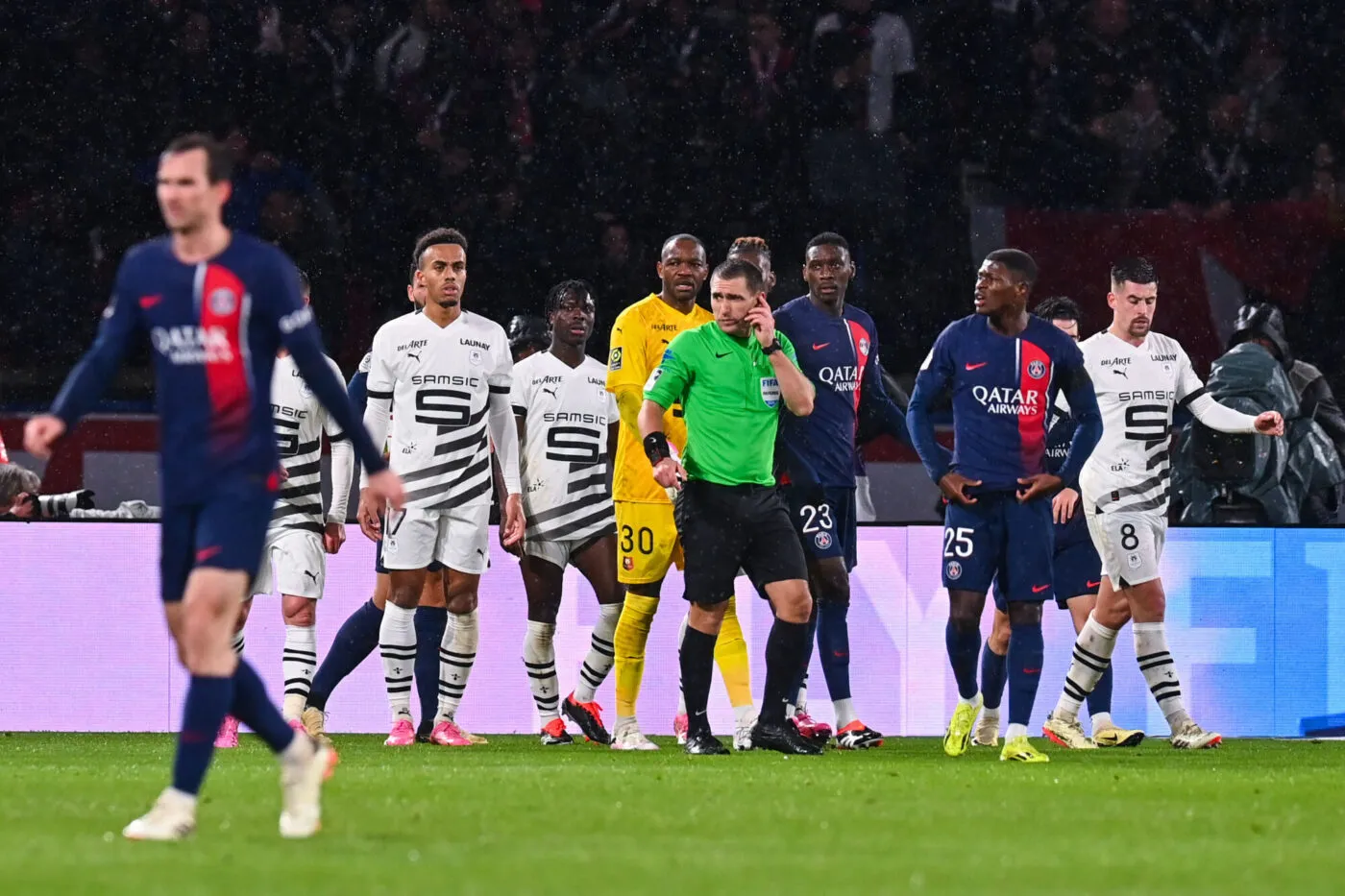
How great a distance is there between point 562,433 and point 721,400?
77.1 inches

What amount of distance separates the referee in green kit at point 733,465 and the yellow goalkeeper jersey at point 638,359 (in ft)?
2.04

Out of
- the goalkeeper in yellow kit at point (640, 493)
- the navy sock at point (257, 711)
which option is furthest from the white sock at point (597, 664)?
the navy sock at point (257, 711)

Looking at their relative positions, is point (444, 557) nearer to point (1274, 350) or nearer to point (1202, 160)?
point (1274, 350)

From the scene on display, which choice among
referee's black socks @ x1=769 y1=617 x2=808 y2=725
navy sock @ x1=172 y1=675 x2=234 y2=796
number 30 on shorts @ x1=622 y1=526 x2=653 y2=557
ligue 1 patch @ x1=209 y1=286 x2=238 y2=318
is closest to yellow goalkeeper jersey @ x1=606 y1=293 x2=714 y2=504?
number 30 on shorts @ x1=622 y1=526 x2=653 y2=557

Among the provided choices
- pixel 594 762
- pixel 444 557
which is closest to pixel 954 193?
pixel 444 557

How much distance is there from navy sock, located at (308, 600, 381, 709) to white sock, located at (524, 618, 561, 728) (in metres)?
0.75

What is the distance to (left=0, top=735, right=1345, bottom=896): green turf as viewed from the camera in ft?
12.1

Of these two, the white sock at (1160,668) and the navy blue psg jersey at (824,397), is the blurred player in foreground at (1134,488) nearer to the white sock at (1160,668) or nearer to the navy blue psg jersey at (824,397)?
the white sock at (1160,668)

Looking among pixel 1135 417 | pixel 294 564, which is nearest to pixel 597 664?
pixel 294 564

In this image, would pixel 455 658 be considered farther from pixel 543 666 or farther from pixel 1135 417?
pixel 1135 417

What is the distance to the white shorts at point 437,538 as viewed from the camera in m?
8.41

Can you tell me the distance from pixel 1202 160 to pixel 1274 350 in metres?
4.40

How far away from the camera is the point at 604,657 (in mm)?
8711

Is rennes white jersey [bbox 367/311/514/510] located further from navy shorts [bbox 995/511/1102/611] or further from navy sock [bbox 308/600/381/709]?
navy shorts [bbox 995/511/1102/611]
